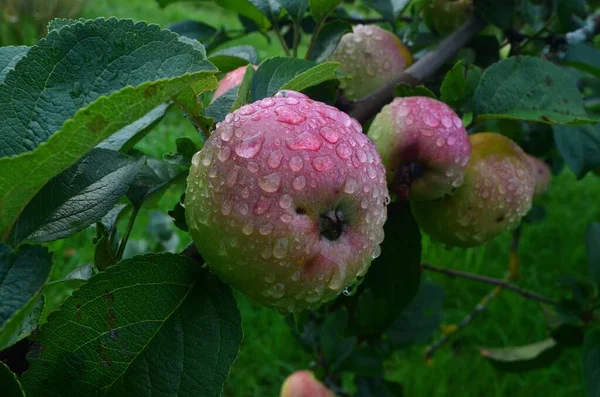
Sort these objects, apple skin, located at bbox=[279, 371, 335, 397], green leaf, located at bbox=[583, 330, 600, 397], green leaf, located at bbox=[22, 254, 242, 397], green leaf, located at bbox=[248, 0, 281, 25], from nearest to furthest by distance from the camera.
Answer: green leaf, located at bbox=[22, 254, 242, 397], green leaf, located at bbox=[248, 0, 281, 25], green leaf, located at bbox=[583, 330, 600, 397], apple skin, located at bbox=[279, 371, 335, 397]

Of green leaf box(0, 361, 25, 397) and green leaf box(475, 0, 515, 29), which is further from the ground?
green leaf box(0, 361, 25, 397)

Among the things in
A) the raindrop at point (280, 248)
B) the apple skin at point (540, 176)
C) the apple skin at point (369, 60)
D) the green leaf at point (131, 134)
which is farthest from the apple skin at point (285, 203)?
the apple skin at point (540, 176)

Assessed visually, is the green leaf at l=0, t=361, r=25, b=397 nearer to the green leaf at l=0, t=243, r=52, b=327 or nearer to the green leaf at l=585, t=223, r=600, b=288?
the green leaf at l=0, t=243, r=52, b=327

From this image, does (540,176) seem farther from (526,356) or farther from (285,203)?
(285,203)

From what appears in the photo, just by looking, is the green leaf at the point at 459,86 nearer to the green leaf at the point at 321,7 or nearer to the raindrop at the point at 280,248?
the green leaf at the point at 321,7

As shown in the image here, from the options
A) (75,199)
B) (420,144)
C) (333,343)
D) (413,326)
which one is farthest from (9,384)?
(413,326)

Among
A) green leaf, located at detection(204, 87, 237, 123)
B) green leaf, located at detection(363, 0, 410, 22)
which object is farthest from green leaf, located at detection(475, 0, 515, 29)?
green leaf, located at detection(204, 87, 237, 123)
